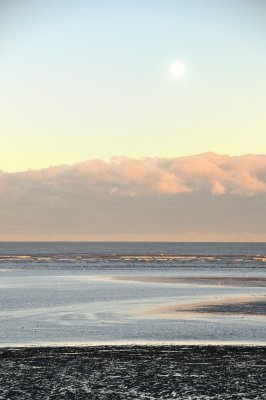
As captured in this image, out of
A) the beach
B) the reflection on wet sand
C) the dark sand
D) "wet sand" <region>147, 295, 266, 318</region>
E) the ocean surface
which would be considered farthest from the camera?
"wet sand" <region>147, 295, 266, 318</region>

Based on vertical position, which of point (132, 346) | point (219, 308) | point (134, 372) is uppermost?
point (219, 308)

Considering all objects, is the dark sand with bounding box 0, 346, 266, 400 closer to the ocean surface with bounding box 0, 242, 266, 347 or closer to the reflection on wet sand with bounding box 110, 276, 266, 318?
the ocean surface with bounding box 0, 242, 266, 347

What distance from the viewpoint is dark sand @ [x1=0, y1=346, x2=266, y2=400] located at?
940 inches

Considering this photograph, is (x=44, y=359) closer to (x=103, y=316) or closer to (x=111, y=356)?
(x=111, y=356)

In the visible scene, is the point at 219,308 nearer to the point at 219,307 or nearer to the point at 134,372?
the point at 219,307

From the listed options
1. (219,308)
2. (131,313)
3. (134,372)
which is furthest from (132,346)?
(219,308)

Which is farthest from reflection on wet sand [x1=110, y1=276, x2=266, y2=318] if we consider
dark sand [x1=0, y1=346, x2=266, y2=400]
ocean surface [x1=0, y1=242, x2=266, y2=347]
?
dark sand [x1=0, y1=346, x2=266, y2=400]

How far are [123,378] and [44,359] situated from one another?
200 inches

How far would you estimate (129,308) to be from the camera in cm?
5156

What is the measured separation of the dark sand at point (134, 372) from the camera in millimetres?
23875

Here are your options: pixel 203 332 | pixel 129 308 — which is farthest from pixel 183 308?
pixel 203 332

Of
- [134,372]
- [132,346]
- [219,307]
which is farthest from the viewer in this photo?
[219,307]

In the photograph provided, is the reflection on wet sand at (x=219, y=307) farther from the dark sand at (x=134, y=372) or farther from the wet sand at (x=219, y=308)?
the dark sand at (x=134, y=372)

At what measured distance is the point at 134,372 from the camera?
2736 cm
